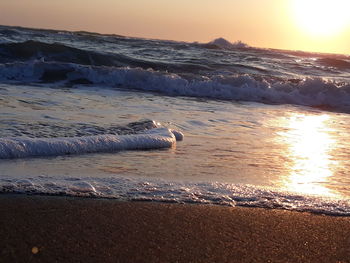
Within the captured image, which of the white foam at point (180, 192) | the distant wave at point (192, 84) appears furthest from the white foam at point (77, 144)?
the distant wave at point (192, 84)

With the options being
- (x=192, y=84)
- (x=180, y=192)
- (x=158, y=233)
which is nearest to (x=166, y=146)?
(x=180, y=192)

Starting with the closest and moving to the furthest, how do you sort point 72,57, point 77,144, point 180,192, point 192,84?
point 180,192
point 77,144
point 192,84
point 72,57

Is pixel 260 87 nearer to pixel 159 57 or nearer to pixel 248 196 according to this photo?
pixel 159 57

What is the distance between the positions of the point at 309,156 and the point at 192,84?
22.9ft

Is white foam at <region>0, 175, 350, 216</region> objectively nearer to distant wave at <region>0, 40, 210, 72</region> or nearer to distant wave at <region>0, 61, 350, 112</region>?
distant wave at <region>0, 61, 350, 112</region>

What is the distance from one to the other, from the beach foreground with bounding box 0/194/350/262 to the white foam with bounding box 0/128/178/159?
3.74 ft

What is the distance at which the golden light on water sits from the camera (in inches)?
147

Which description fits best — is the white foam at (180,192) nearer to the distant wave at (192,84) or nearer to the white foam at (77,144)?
the white foam at (77,144)

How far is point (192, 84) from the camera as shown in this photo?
1166 cm

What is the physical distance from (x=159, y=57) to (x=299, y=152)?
12638 mm

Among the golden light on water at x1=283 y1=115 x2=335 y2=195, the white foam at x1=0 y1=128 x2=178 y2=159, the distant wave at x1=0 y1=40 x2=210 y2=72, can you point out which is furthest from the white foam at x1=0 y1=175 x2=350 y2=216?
the distant wave at x1=0 y1=40 x2=210 y2=72

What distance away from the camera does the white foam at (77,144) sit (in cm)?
402

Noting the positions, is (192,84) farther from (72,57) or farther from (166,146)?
(166,146)

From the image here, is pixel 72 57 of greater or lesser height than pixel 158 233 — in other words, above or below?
above
